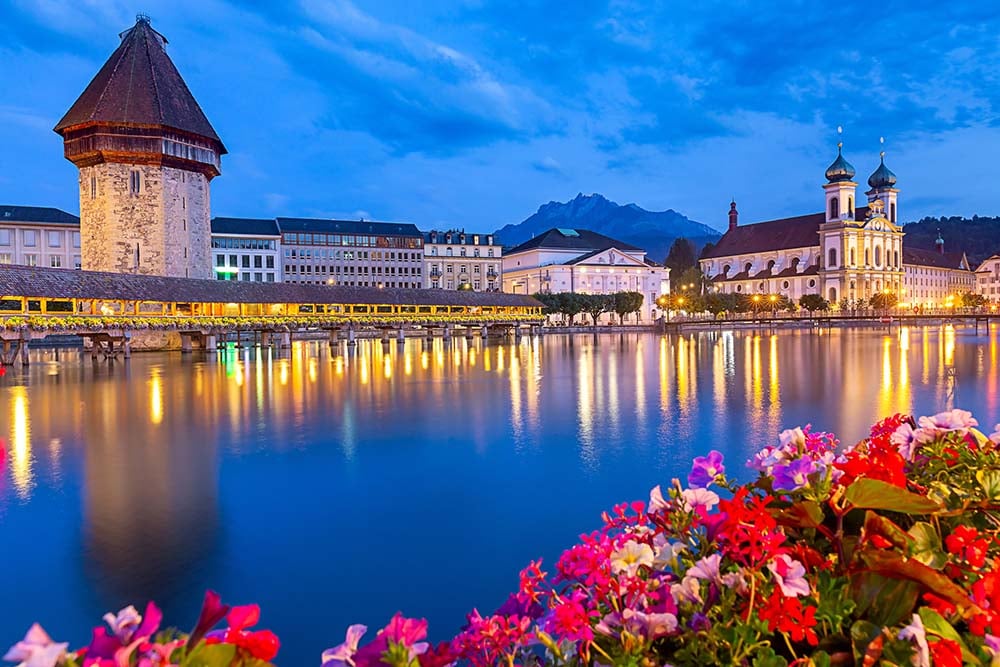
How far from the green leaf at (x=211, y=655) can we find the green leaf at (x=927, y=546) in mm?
1622

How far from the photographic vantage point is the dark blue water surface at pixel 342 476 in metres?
5.83

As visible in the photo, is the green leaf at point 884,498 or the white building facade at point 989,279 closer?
the green leaf at point 884,498

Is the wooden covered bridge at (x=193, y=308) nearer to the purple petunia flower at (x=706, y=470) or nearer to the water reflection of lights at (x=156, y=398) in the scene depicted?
the water reflection of lights at (x=156, y=398)

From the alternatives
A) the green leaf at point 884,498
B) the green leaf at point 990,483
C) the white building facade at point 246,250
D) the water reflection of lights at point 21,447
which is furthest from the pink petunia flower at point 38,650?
the white building facade at point 246,250

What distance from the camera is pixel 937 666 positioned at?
1457 mm

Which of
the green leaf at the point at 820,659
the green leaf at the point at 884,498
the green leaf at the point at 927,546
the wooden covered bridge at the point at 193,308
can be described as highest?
the wooden covered bridge at the point at 193,308

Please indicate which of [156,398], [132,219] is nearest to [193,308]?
[132,219]

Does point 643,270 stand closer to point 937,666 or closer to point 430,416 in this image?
point 430,416

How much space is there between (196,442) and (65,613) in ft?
23.8

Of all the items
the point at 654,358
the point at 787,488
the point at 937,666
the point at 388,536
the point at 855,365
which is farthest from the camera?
the point at 654,358

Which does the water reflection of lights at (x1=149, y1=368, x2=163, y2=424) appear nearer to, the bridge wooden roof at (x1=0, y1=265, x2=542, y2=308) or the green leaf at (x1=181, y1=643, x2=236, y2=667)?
the bridge wooden roof at (x1=0, y1=265, x2=542, y2=308)

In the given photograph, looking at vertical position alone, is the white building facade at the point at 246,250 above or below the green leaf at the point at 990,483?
above

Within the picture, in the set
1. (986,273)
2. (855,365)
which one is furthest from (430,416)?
(986,273)

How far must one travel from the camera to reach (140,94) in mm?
45906
